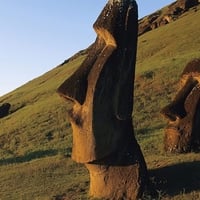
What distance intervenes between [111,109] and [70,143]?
19463mm

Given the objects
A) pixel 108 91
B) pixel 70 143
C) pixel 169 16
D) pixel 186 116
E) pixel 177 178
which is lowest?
pixel 177 178

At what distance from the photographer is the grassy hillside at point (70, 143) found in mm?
15805

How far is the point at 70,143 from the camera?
33.7 metres

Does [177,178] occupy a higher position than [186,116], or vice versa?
[186,116]

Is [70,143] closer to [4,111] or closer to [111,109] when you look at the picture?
[111,109]

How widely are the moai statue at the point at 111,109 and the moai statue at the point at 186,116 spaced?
14.6 feet

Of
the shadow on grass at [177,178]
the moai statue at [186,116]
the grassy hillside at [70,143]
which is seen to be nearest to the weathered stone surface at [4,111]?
the grassy hillside at [70,143]

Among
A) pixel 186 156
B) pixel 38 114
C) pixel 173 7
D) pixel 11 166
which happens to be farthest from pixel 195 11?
pixel 186 156

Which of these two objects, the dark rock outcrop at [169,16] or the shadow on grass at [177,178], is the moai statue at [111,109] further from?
the dark rock outcrop at [169,16]

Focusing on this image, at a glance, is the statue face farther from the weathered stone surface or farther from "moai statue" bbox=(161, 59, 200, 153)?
the weathered stone surface

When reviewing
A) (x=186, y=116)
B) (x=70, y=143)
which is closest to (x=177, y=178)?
(x=186, y=116)

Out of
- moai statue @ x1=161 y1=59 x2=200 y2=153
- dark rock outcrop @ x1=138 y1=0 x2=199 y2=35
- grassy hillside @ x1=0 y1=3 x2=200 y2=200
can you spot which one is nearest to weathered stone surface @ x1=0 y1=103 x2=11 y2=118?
grassy hillside @ x1=0 y1=3 x2=200 y2=200

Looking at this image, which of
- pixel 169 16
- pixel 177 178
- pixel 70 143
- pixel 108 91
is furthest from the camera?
pixel 169 16

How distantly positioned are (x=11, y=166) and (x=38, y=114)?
23703 mm
